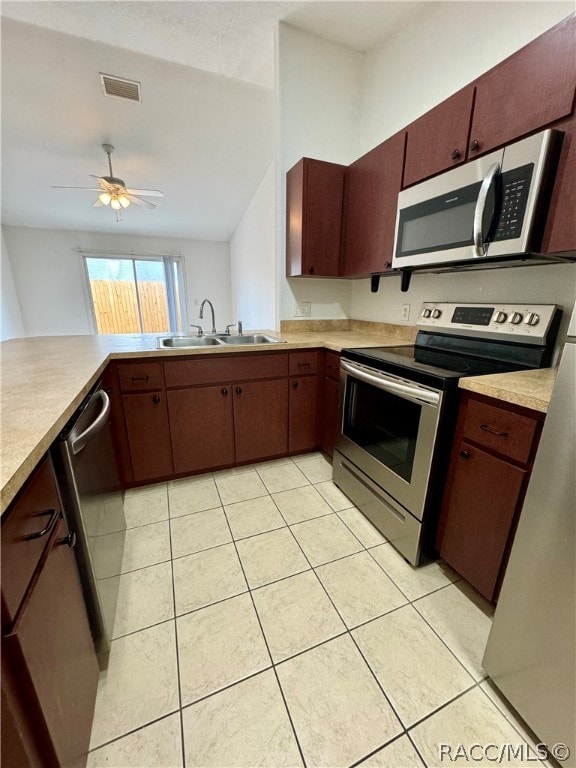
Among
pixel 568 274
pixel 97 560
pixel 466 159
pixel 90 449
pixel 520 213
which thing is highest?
pixel 466 159

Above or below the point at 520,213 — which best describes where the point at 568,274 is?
below

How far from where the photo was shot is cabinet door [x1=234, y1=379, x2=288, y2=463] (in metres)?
1.94

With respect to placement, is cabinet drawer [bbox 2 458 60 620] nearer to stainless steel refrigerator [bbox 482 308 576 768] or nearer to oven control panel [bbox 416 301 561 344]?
stainless steel refrigerator [bbox 482 308 576 768]

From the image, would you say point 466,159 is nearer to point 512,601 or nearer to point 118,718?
point 512,601

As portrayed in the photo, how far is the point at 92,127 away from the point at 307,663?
3.82 meters

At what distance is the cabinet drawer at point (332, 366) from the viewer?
74.9 inches

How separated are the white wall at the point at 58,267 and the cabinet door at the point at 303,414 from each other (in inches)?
205

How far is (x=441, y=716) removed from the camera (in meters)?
0.87

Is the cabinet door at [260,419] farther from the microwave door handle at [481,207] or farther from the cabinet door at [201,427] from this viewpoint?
the microwave door handle at [481,207]

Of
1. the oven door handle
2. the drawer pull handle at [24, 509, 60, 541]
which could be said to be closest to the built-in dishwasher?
the drawer pull handle at [24, 509, 60, 541]

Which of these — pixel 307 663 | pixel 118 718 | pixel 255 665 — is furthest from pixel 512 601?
pixel 118 718

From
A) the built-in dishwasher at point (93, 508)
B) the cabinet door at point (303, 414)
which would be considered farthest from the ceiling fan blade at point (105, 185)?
the built-in dishwasher at point (93, 508)

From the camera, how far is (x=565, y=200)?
1.02m

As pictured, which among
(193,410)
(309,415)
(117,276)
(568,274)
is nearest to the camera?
(568,274)
